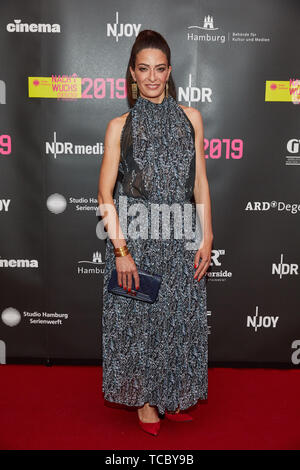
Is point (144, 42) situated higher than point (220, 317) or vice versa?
point (144, 42)

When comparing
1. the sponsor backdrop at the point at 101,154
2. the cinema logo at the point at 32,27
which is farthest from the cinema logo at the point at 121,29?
the cinema logo at the point at 32,27

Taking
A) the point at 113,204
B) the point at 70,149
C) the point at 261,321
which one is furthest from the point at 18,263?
the point at 261,321

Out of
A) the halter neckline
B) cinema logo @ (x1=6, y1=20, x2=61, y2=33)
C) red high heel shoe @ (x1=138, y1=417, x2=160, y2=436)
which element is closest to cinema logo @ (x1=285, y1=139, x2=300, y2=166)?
the halter neckline

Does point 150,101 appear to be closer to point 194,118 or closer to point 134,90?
point 134,90

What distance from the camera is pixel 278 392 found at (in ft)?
9.52

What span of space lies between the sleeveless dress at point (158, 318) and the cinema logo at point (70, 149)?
2.86 feet

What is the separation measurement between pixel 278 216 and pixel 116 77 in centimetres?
149

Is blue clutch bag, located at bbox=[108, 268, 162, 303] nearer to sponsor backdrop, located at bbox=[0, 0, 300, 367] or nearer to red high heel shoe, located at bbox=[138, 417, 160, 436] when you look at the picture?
red high heel shoe, located at bbox=[138, 417, 160, 436]

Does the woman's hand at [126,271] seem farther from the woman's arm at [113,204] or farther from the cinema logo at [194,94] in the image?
the cinema logo at [194,94]

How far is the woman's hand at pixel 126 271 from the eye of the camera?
2.14m

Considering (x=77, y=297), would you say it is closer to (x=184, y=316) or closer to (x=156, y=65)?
(x=184, y=316)

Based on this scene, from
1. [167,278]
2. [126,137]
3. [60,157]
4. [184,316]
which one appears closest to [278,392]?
[184,316]

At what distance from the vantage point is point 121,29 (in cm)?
291

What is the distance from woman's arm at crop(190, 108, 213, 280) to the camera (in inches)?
88.6
